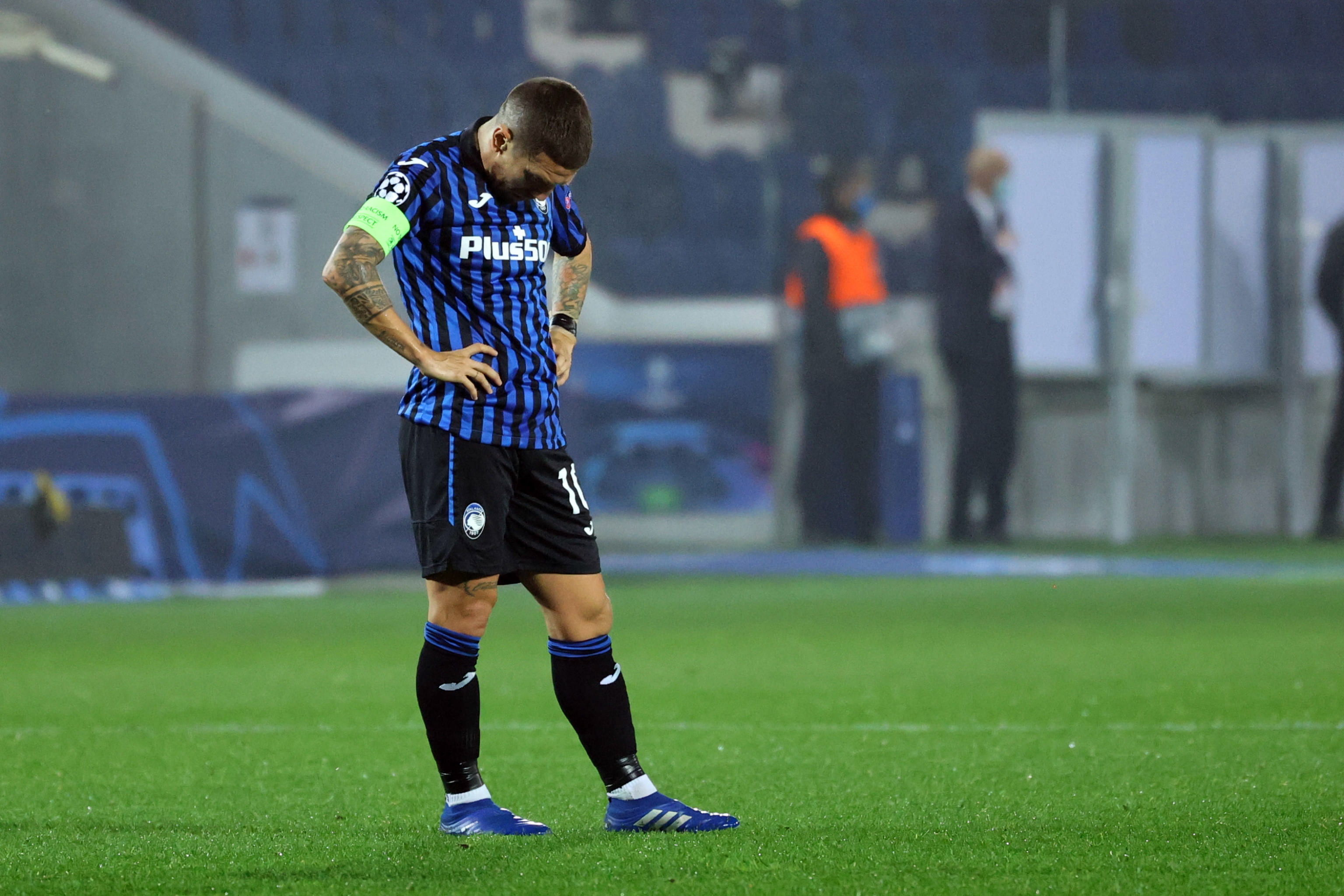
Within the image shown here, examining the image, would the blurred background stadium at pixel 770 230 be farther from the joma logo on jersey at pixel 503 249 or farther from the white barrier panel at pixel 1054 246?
the joma logo on jersey at pixel 503 249

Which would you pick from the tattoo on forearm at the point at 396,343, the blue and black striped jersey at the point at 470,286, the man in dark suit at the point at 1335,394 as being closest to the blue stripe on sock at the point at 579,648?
the blue and black striped jersey at the point at 470,286

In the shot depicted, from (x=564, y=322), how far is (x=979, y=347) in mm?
10598

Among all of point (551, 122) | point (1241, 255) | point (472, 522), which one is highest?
point (1241, 255)

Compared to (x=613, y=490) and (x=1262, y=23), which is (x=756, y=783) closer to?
(x=613, y=490)

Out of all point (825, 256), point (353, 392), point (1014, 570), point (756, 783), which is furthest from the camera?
point (825, 256)

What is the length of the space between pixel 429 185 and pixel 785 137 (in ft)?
37.8

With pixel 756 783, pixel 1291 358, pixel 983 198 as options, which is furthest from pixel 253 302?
pixel 756 783

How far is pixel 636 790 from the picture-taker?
3350 mm

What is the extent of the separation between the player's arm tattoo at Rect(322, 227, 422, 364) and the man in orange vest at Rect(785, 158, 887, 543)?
10682 mm

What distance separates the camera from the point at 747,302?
1450cm

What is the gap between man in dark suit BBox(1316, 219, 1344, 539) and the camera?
14.3 meters

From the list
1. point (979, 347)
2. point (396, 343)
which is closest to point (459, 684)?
point (396, 343)

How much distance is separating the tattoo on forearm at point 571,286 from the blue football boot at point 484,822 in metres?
1.03

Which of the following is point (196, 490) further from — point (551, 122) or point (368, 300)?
point (551, 122)
